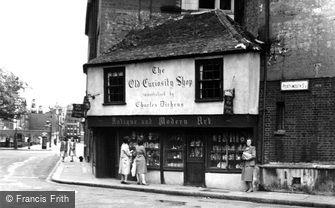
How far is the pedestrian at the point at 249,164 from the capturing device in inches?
673

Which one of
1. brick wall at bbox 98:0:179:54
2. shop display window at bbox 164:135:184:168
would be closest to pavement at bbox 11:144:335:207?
shop display window at bbox 164:135:184:168

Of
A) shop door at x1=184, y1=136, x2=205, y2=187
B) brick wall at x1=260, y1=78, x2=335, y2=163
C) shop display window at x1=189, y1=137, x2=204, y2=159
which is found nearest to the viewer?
brick wall at x1=260, y1=78, x2=335, y2=163

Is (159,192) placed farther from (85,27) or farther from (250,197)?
(85,27)

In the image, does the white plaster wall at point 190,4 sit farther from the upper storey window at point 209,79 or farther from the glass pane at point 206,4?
the upper storey window at point 209,79

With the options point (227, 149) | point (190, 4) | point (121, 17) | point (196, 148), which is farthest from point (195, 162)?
point (190, 4)

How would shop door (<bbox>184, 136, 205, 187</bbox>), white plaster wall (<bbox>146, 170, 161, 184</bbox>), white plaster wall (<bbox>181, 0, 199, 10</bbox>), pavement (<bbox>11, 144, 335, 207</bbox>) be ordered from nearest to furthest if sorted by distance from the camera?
pavement (<bbox>11, 144, 335, 207</bbox>)
shop door (<bbox>184, 136, 205, 187</bbox>)
white plaster wall (<bbox>146, 170, 161, 184</bbox>)
white plaster wall (<bbox>181, 0, 199, 10</bbox>)

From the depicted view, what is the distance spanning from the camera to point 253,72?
17844mm

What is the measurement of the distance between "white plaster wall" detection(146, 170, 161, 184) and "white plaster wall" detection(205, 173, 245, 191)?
2140 mm

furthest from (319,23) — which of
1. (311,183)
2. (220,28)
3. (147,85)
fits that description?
(147,85)

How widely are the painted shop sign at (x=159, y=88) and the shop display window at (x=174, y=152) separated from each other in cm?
122

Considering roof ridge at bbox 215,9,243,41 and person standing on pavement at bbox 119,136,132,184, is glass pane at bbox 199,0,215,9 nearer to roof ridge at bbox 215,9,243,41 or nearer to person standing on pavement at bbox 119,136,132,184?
roof ridge at bbox 215,9,243,41

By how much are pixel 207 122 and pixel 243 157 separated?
6.50 feet

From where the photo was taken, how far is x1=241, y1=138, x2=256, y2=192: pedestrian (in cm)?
1709

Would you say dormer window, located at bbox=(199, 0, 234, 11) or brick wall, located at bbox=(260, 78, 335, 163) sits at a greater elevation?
dormer window, located at bbox=(199, 0, 234, 11)
